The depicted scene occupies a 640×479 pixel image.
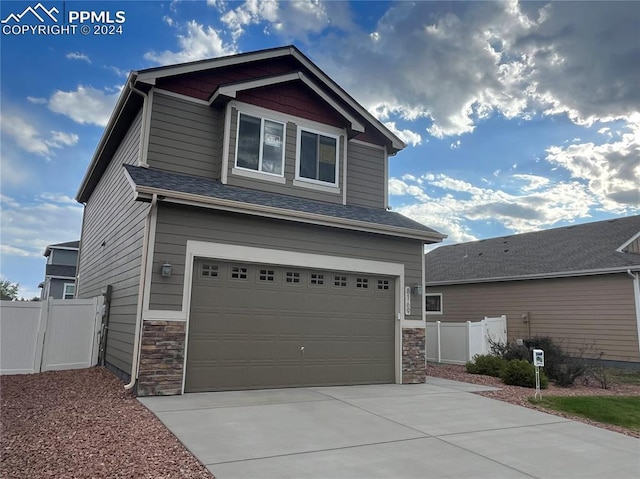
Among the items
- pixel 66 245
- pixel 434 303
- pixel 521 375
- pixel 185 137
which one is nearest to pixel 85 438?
pixel 185 137

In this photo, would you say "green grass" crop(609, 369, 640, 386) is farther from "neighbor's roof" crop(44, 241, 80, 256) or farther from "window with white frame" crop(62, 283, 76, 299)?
"neighbor's roof" crop(44, 241, 80, 256)

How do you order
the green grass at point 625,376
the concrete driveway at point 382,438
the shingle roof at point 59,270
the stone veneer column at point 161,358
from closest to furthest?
the concrete driveway at point 382,438
the stone veneer column at point 161,358
the green grass at point 625,376
the shingle roof at point 59,270

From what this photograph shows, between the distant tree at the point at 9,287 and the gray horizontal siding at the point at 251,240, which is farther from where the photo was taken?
the distant tree at the point at 9,287

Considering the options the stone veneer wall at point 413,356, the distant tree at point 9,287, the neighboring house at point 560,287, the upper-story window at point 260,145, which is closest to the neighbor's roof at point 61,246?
the distant tree at point 9,287

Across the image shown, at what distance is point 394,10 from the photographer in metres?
12.8

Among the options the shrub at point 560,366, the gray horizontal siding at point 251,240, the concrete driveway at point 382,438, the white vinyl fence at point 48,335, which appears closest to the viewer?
the concrete driveway at point 382,438

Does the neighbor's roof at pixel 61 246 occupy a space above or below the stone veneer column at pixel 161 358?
above

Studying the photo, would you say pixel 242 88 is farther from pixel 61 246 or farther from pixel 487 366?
pixel 61 246

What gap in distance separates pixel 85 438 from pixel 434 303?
1832 cm

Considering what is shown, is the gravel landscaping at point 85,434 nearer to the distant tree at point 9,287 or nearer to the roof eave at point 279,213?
the roof eave at point 279,213

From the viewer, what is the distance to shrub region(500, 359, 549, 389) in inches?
407

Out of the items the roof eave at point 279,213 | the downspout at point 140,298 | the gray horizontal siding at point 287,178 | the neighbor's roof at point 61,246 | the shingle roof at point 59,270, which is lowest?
the downspout at point 140,298

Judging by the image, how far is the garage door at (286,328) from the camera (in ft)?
27.4

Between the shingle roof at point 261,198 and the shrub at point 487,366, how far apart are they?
395 cm
